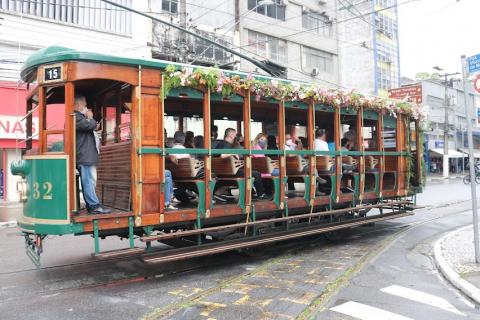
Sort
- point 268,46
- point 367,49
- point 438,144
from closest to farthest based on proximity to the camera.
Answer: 1. point 268,46
2. point 367,49
3. point 438,144

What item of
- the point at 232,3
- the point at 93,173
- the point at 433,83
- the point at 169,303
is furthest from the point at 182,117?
the point at 433,83

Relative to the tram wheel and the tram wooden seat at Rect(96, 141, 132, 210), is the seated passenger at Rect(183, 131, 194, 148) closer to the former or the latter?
the tram wooden seat at Rect(96, 141, 132, 210)

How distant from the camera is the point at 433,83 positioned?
46.8 m

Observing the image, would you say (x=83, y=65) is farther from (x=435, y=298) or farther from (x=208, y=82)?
(x=435, y=298)

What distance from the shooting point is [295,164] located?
7.97m

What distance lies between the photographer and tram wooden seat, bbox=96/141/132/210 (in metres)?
6.22

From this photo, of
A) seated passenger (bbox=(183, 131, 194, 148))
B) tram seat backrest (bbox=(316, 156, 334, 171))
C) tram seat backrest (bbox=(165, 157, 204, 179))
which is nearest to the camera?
tram seat backrest (bbox=(165, 157, 204, 179))

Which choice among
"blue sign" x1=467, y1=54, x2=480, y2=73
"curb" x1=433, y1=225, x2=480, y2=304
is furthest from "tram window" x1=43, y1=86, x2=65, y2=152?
"blue sign" x1=467, y1=54, x2=480, y2=73

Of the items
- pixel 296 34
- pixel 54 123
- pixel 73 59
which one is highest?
pixel 296 34

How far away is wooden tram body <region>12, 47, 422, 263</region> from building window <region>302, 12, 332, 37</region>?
21802 mm

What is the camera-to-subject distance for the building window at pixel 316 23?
29.6 m

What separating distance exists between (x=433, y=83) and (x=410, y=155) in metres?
40.7

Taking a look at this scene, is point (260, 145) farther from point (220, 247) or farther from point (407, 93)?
point (407, 93)

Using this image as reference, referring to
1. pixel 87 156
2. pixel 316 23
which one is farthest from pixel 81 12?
pixel 316 23
